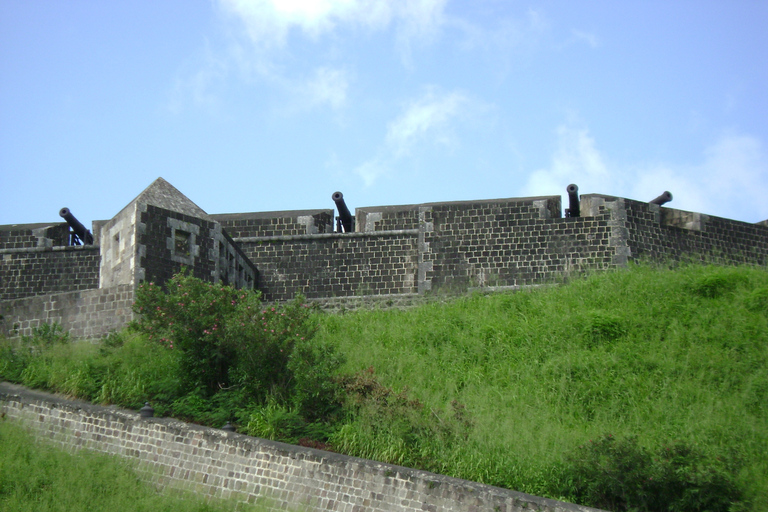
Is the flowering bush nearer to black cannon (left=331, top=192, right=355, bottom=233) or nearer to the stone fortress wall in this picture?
the stone fortress wall

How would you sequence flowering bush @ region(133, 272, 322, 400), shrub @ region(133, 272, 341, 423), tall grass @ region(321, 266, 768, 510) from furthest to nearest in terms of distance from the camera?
flowering bush @ region(133, 272, 322, 400)
shrub @ region(133, 272, 341, 423)
tall grass @ region(321, 266, 768, 510)

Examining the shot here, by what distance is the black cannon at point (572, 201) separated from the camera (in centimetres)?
1895

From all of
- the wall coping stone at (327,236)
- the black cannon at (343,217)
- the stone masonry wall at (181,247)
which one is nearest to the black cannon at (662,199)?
the wall coping stone at (327,236)

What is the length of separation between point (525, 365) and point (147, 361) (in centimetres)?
565

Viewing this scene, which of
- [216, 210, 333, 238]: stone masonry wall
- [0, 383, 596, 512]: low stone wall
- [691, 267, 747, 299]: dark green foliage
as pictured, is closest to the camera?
[0, 383, 596, 512]: low stone wall

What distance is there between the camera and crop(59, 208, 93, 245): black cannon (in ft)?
66.8

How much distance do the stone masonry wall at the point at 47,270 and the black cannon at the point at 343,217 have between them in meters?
5.07

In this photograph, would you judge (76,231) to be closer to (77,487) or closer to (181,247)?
(181,247)

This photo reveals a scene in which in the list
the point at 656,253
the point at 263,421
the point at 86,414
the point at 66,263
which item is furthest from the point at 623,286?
the point at 66,263

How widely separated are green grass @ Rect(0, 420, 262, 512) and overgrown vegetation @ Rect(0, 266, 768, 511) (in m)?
1.12

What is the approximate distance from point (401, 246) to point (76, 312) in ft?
21.5

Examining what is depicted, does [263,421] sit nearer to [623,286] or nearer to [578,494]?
[578,494]

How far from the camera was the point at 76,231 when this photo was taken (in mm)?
20656

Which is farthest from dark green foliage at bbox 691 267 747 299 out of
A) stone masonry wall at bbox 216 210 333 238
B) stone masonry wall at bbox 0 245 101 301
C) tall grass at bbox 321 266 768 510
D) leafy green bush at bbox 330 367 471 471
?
stone masonry wall at bbox 0 245 101 301
